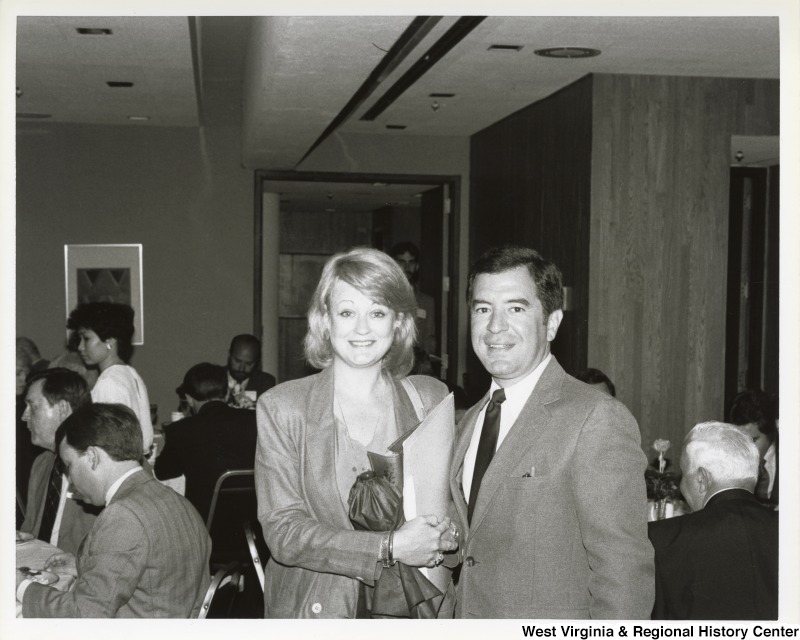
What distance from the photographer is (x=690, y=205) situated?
6.03m

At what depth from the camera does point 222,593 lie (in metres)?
2.80

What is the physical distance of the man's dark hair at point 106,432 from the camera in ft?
9.70

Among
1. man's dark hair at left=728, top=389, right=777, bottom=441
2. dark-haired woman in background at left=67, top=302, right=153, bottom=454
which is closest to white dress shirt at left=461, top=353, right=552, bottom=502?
man's dark hair at left=728, top=389, right=777, bottom=441

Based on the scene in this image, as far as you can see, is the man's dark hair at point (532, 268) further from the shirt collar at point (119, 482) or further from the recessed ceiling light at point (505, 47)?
the recessed ceiling light at point (505, 47)

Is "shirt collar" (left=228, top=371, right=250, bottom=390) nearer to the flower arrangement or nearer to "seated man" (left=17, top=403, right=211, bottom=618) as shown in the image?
the flower arrangement

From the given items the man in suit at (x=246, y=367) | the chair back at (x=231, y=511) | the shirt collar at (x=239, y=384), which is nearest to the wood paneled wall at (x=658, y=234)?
the man in suit at (x=246, y=367)

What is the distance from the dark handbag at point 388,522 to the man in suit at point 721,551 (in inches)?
36.5

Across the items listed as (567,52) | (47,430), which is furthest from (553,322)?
(567,52)

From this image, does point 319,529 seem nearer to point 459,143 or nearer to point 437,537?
point 437,537

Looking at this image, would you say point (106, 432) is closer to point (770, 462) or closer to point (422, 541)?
point (422, 541)

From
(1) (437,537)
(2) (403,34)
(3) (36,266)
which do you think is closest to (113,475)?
(1) (437,537)

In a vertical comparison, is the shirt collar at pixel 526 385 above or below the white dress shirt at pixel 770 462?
above

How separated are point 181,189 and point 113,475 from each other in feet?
21.6

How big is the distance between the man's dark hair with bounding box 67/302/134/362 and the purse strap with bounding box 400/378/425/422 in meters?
2.95
